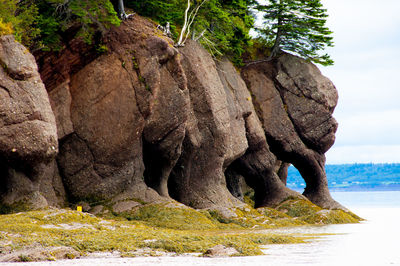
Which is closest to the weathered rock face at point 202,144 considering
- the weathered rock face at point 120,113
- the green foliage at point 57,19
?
the weathered rock face at point 120,113

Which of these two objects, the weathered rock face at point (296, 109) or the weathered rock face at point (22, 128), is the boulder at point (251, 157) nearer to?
the weathered rock face at point (296, 109)

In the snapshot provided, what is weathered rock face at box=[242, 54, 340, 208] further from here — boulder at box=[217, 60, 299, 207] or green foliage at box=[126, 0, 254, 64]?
green foliage at box=[126, 0, 254, 64]

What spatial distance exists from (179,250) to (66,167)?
1605cm

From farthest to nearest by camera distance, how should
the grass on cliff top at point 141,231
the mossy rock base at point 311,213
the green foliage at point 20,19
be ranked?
the mossy rock base at point 311,213 < the green foliage at point 20,19 < the grass on cliff top at point 141,231

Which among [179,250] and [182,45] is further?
[182,45]

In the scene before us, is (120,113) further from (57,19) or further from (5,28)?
(5,28)

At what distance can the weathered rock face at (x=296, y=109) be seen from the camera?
5447 cm

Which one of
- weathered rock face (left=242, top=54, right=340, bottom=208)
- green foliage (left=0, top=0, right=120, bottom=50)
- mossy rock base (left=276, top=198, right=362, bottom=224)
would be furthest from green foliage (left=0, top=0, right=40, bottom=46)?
weathered rock face (left=242, top=54, right=340, bottom=208)

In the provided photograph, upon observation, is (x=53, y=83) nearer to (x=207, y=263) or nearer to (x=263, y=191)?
(x=207, y=263)

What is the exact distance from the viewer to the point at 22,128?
1097 inches

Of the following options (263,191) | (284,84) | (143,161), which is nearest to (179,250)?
(143,161)

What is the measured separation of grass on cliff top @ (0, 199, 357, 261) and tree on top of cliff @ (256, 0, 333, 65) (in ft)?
64.0

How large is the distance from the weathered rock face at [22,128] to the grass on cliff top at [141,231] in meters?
3.01

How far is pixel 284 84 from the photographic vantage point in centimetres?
5522
